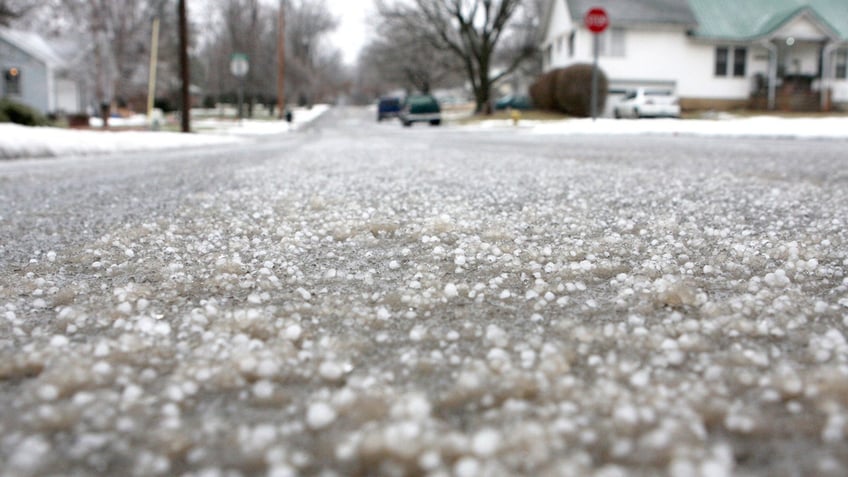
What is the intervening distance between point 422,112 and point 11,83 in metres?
21.0

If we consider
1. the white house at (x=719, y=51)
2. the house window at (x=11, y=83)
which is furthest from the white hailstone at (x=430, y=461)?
the house window at (x=11, y=83)

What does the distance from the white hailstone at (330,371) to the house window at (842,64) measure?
36.3m

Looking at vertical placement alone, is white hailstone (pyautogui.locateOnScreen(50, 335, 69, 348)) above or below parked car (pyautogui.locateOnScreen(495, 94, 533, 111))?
below

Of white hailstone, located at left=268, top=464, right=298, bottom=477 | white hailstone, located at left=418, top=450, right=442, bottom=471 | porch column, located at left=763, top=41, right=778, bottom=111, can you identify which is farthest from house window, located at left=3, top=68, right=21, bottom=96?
white hailstone, located at left=418, top=450, right=442, bottom=471

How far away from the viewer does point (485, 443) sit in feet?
3.69

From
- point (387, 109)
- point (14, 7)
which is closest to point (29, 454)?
point (14, 7)

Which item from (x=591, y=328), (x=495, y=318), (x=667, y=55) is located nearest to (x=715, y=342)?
(x=591, y=328)

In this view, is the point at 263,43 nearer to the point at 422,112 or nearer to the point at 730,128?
the point at 422,112

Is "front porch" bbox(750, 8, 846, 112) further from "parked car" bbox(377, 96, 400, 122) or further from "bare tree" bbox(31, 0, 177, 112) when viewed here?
"bare tree" bbox(31, 0, 177, 112)

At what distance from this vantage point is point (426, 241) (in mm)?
2865

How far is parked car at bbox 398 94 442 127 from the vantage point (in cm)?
2856

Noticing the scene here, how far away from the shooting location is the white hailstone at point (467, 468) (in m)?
1.04

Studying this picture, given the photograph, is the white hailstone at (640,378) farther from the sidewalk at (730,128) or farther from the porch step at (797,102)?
the porch step at (797,102)

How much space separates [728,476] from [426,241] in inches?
75.9
